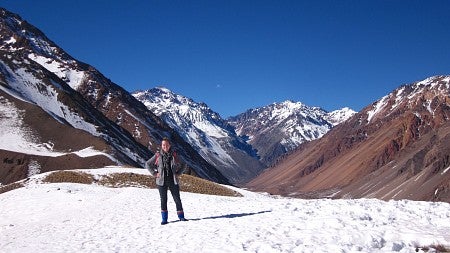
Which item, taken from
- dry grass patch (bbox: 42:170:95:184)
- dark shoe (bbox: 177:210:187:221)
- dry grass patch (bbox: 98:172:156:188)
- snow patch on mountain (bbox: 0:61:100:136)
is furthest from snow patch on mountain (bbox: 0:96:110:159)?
dark shoe (bbox: 177:210:187:221)

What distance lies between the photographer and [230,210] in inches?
934

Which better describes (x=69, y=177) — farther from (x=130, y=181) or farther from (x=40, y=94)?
(x=40, y=94)

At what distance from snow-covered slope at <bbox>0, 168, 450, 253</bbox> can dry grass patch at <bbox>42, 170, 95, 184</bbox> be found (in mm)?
19384

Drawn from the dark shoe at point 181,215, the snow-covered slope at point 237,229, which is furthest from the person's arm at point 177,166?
the snow-covered slope at point 237,229

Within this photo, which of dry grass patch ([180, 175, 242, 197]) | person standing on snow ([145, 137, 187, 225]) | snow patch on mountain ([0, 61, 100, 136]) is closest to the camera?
person standing on snow ([145, 137, 187, 225])

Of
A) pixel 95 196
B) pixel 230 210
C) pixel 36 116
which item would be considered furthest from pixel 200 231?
pixel 36 116

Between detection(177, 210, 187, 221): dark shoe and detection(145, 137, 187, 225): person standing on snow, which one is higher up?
detection(145, 137, 187, 225): person standing on snow

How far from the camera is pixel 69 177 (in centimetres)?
4800

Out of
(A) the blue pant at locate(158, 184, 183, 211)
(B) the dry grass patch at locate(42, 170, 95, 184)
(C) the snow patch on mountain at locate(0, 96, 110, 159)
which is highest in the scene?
(C) the snow patch on mountain at locate(0, 96, 110, 159)

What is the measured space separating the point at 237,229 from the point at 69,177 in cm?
3479

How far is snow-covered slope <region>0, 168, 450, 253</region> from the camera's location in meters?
14.5

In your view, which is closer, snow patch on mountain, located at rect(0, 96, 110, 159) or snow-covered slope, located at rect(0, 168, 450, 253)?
snow-covered slope, located at rect(0, 168, 450, 253)

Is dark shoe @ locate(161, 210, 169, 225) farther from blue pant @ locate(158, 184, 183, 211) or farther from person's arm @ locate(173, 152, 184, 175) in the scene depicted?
person's arm @ locate(173, 152, 184, 175)

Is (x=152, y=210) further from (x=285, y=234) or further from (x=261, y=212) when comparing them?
(x=285, y=234)
